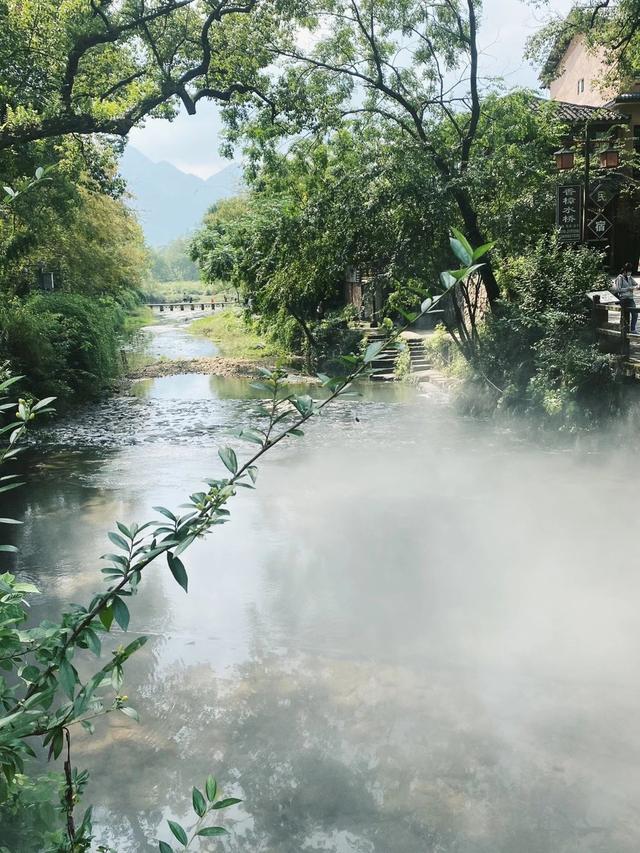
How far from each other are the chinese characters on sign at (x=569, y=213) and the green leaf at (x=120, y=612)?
15.1 m

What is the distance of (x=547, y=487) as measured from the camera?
39.9 feet

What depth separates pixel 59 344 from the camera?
18891 millimetres

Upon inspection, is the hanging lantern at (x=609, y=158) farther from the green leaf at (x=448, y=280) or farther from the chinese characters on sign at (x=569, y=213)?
the green leaf at (x=448, y=280)

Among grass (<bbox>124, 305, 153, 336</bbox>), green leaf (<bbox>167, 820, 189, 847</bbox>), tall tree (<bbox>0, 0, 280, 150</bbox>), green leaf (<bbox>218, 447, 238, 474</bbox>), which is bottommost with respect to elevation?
grass (<bbox>124, 305, 153, 336</bbox>)

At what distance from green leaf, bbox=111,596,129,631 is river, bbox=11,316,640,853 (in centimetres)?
357

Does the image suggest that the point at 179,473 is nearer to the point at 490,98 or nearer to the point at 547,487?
the point at 547,487

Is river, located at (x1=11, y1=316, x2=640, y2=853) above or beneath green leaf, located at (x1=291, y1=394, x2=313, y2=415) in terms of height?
beneath

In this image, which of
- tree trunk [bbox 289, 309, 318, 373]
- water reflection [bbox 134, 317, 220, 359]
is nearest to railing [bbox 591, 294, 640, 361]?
tree trunk [bbox 289, 309, 318, 373]

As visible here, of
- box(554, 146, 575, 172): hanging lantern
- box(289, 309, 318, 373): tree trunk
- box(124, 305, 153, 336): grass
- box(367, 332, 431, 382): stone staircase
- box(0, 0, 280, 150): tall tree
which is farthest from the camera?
box(124, 305, 153, 336): grass

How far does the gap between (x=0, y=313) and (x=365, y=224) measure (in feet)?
27.0

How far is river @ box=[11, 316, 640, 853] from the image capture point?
195 inches

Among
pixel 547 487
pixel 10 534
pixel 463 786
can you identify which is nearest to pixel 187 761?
pixel 463 786

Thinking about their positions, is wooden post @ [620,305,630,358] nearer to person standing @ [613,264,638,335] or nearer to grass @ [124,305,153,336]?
person standing @ [613,264,638,335]

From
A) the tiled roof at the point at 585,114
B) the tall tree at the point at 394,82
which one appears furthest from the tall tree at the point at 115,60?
the tiled roof at the point at 585,114
